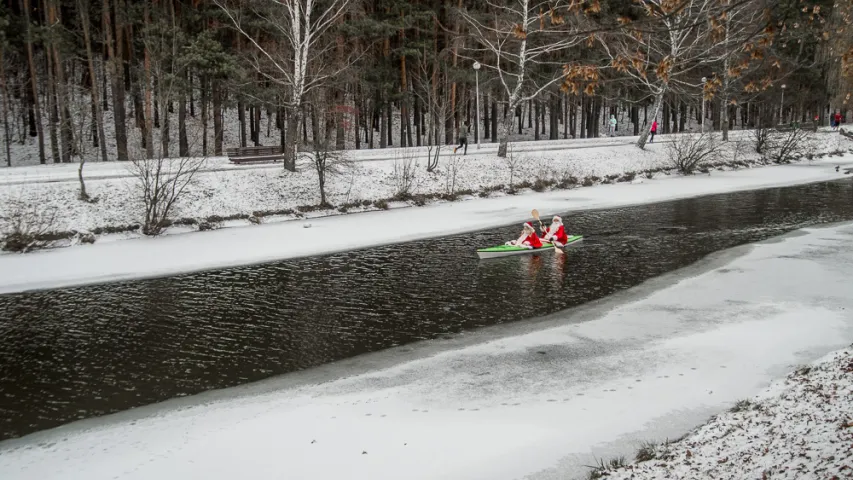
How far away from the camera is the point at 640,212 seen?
93.7 ft

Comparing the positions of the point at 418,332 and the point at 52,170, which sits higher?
the point at 52,170

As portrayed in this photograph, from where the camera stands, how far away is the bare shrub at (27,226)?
21719 mm

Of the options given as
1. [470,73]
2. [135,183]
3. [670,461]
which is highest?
[470,73]

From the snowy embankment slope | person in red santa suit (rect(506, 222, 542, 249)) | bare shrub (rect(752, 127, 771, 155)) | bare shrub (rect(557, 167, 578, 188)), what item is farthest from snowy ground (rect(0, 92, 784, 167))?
the snowy embankment slope

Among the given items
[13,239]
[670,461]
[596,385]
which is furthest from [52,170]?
[670,461]

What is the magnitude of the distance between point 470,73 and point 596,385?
3500 centimetres

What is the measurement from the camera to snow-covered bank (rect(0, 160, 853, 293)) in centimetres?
1953

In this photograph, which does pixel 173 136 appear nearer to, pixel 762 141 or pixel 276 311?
pixel 276 311

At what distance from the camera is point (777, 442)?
20.8 feet

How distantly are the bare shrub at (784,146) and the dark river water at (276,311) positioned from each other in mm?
25923

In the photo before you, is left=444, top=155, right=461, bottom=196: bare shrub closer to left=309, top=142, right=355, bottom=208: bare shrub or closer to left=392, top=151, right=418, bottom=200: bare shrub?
left=392, top=151, right=418, bottom=200: bare shrub

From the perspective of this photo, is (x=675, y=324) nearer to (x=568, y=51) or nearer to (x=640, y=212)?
(x=640, y=212)

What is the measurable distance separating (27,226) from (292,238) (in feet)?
27.6

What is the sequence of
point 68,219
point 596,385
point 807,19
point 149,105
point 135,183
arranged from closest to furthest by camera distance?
point 807,19 → point 596,385 → point 68,219 → point 135,183 → point 149,105
